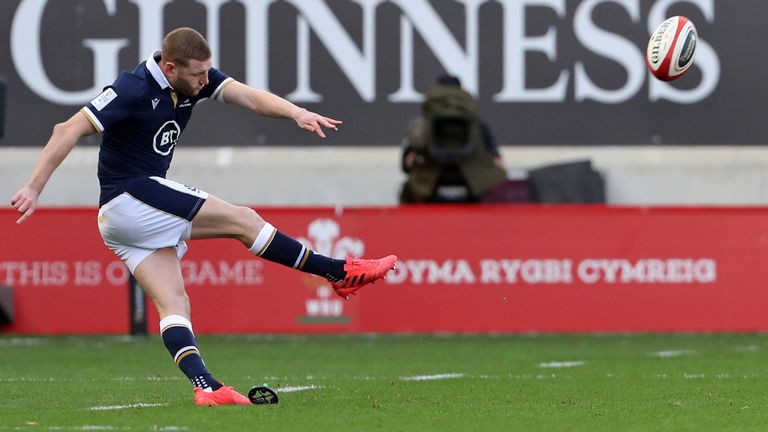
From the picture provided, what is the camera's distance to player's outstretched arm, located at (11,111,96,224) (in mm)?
7844

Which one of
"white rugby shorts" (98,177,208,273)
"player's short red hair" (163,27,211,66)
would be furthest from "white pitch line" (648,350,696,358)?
"player's short red hair" (163,27,211,66)

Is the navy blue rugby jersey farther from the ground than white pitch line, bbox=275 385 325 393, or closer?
farther from the ground

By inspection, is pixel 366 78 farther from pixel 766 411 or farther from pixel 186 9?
pixel 766 411

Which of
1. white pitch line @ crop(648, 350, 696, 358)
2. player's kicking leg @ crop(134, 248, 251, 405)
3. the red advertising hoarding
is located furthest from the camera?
the red advertising hoarding

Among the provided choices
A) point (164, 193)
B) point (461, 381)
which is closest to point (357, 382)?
point (461, 381)

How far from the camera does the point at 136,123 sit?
8.34m

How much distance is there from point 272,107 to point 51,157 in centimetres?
128

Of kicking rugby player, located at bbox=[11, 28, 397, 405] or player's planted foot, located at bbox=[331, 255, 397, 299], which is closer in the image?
kicking rugby player, located at bbox=[11, 28, 397, 405]

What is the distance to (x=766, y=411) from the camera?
8.24 metres

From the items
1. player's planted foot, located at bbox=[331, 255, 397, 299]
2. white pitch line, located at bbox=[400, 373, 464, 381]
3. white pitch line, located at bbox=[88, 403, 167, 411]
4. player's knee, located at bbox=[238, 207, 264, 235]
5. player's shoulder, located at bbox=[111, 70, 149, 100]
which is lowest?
white pitch line, located at bbox=[400, 373, 464, 381]

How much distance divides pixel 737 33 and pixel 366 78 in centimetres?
454

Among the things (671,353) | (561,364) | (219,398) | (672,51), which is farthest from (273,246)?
(671,353)

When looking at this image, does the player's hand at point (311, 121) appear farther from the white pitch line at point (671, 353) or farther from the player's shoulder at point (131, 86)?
the white pitch line at point (671, 353)

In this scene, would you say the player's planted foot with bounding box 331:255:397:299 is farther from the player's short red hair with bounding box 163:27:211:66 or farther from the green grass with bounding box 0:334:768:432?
the player's short red hair with bounding box 163:27:211:66
